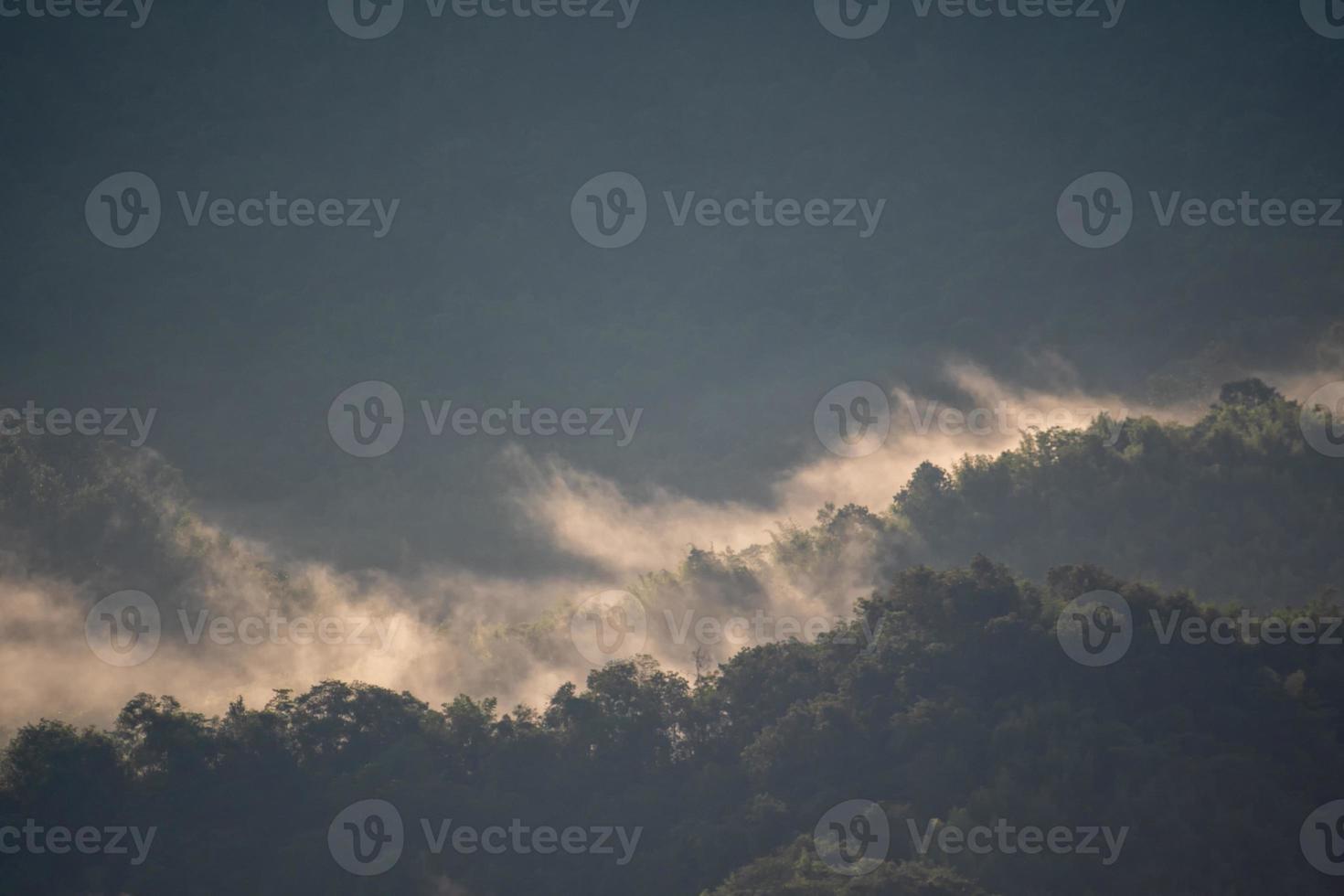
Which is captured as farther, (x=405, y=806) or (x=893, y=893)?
(x=405, y=806)

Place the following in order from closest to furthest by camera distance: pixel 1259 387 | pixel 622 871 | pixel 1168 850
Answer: pixel 1168 850 → pixel 622 871 → pixel 1259 387

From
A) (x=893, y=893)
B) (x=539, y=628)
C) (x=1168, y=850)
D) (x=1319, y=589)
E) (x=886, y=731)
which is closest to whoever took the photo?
(x=893, y=893)

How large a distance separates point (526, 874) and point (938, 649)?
842 inches

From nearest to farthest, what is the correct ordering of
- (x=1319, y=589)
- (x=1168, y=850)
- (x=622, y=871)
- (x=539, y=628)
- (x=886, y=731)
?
(x=1168, y=850), (x=622, y=871), (x=886, y=731), (x=1319, y=589), (x=539, y=628)

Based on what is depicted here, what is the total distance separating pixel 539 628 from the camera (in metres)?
126

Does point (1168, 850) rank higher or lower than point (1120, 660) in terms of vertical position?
lower

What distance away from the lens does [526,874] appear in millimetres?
57062

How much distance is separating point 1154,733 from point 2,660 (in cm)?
10710

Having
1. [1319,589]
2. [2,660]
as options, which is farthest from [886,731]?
[2,660]

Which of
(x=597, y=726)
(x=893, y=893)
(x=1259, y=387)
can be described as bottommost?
(x=893, y=893)

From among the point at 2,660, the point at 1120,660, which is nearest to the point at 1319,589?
the point at 1120,660

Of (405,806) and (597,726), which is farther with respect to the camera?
(597,726)

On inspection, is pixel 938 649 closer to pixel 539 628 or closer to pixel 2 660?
pixel 539 628

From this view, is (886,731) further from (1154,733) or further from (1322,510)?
(1322,510)
